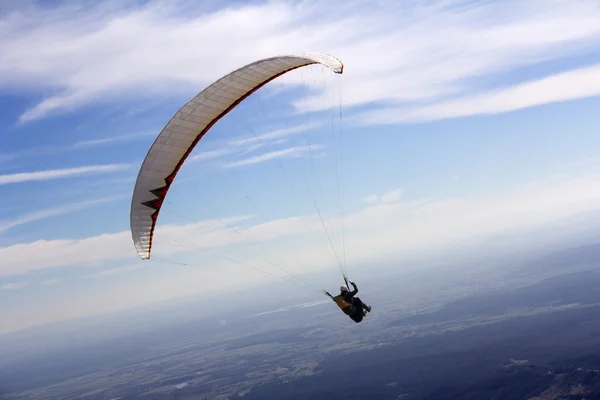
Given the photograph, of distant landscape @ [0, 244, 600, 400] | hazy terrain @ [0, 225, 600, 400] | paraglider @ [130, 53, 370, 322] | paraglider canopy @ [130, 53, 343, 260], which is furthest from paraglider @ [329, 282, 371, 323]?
distant landscape @ [0, 244, 600, 400]

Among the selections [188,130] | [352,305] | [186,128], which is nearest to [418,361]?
[352,305]

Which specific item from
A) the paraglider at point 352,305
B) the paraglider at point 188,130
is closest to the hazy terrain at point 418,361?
the paraglider at point 352,305

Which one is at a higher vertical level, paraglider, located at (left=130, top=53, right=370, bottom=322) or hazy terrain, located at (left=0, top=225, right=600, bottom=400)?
paraglider, located at (left=130, top=53, right=370, bottom=322)

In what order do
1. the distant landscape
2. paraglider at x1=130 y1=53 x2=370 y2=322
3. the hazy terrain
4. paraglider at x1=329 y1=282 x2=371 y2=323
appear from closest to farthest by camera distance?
paraglider at x1=130 y1=53 x2=370 y2=322
paraglider at x1=329 y1=282 x2=371 y2=323
the distant landscape
the hazy terrain

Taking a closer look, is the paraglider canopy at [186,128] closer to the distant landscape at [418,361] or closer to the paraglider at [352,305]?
the paraglider at [352,305]

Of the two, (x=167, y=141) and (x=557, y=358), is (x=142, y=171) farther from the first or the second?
(x=557, y=358)

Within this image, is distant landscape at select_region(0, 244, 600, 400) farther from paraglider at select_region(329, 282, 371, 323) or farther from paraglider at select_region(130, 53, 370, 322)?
paraglider at select_region(130, 53, 370, 322)

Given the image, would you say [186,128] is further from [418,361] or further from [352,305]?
[418,361]
